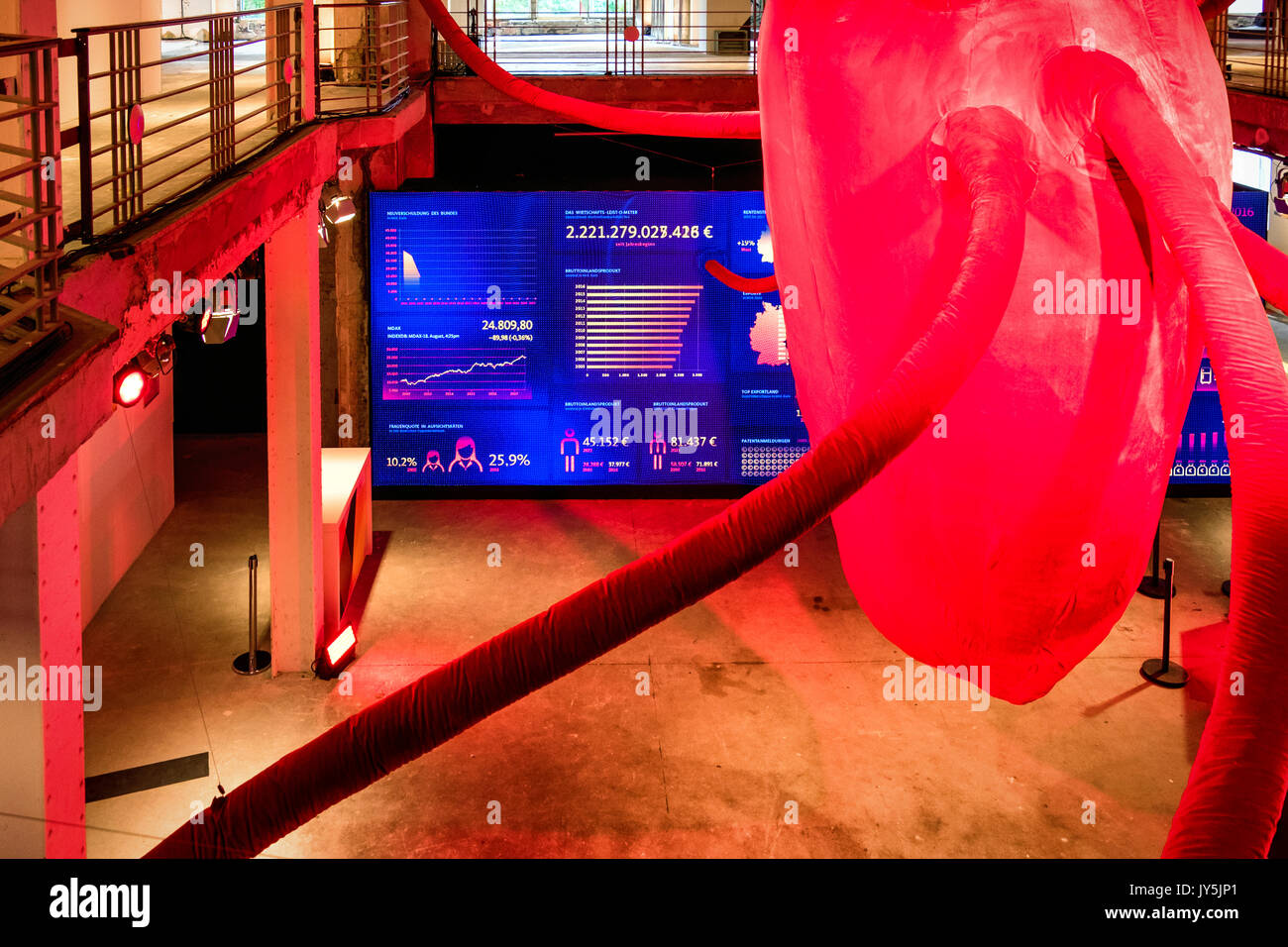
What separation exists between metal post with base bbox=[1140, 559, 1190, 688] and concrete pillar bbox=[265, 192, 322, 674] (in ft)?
19.1

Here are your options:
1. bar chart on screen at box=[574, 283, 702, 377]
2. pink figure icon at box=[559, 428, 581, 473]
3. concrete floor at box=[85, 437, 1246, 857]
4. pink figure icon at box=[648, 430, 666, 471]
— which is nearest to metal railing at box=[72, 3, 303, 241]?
concrete floor at box=[85, 437, 1246, 857]

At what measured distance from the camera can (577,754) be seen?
7859 millimetres

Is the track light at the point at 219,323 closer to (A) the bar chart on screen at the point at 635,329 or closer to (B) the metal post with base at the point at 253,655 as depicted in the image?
(B) the metal post with base at the point at 253,655

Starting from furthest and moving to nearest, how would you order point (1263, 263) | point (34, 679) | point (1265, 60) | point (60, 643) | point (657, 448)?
point (657, 448) → point (1265, 60) → point (60, 643) → point (34, 679) → point (1263, 263)

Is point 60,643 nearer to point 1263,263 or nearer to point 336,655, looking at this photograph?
point 1263,263

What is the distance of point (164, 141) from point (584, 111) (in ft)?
9.09

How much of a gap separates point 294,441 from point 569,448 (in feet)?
13.2

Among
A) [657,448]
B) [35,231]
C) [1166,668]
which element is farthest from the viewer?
[657,448]

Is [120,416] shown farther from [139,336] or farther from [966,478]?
[966,478]

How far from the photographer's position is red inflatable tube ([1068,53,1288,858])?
1871mm

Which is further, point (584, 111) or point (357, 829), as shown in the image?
point (357, 829)

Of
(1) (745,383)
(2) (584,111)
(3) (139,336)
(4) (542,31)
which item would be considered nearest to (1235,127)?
(1) (745,383)

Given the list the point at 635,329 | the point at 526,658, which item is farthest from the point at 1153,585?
the point at 526,658

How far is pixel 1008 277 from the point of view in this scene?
2561mm
